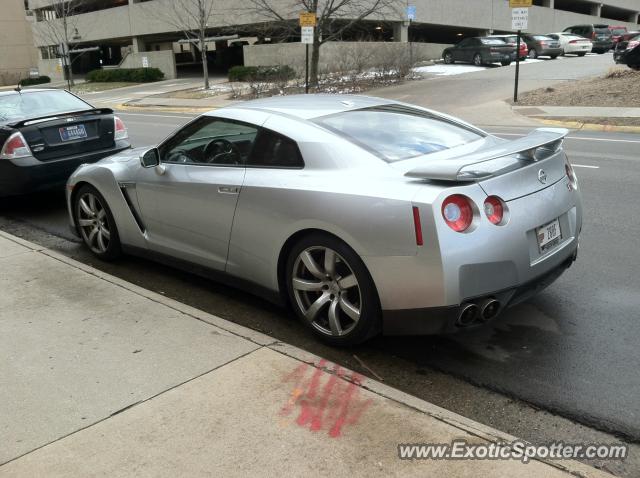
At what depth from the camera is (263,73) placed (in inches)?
1206

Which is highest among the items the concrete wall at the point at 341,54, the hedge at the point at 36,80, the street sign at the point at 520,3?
the street sign at the point at 520,3

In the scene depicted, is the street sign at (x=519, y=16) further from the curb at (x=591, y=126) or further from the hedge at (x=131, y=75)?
the hedge at (x=131, y=75)

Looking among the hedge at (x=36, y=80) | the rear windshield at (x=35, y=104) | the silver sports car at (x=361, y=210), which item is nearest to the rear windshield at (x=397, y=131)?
the silver sports car at (x=361, y=210)

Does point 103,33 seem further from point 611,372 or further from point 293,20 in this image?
point 611,372

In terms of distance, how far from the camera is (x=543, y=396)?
130 inches

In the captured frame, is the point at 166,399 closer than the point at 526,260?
Yes

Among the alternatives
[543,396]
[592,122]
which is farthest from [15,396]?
[592,122]

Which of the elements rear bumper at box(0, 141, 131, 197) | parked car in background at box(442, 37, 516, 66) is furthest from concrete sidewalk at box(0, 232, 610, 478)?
parked car in background at box(442, 37, 516, 66)

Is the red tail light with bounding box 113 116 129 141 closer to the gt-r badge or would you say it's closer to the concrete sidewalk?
the concrete sidewalk

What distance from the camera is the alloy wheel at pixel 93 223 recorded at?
5.51 meters

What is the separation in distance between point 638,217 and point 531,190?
3630 millimetres

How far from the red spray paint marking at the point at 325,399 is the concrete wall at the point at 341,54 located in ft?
85.2

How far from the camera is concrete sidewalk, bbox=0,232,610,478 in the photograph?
8.63ft

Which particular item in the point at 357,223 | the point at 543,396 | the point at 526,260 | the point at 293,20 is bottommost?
the point at 543,396
